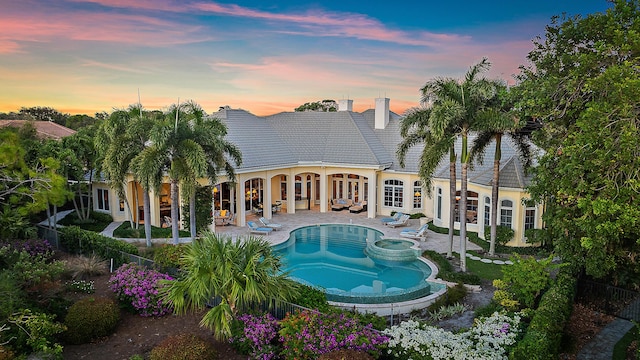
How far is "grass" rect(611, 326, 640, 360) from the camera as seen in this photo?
33.1 feet

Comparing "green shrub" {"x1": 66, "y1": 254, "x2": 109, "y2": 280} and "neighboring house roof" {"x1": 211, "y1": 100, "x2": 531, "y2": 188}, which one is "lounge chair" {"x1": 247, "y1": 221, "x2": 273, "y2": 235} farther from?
"green shrub" {"x1": 66, "y1": 254, "x2": 109, "y2": 280}

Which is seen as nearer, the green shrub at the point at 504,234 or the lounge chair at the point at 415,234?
the green shrub at the point at 504,234

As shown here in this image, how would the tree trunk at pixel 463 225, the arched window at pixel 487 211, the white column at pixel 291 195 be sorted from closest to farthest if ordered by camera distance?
the tree trunk at pixel 463 225, the arched window at pixel 487 211, the white column at pixel 291 195

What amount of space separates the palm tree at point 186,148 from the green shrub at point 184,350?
797 cm

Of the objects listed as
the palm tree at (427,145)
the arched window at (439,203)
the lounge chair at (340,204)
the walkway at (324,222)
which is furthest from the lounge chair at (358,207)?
the palm tree at (427,145)

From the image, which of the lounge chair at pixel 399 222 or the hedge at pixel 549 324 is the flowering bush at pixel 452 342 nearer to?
the hedge at pixel 549 324

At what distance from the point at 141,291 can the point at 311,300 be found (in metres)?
5.01

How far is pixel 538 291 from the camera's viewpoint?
11773 millimetres

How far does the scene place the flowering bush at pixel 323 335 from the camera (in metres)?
8.77

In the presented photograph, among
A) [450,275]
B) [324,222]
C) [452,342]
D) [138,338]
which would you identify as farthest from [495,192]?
[138,338]

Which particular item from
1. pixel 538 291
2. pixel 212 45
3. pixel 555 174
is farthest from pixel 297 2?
pixel 538 291

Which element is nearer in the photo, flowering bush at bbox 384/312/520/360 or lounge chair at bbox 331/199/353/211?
flowering bush at bbox 384/312/520/360

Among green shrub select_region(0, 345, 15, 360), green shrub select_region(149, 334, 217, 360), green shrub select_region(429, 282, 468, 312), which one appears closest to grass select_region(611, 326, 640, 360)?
green shrub select_region(429, 282, 468, 312)

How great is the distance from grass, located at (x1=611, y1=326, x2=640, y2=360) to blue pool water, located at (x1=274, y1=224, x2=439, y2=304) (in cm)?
524
